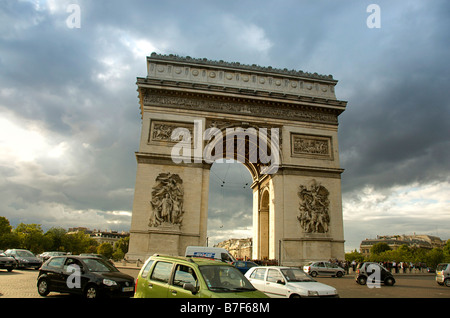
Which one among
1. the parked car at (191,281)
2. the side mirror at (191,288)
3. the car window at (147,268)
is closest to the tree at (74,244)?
the car window at (147,268)

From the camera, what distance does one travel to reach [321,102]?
27.5 metres

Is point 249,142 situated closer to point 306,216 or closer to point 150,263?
point 306,216

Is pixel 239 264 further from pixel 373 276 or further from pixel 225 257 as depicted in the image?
pixel 373 276

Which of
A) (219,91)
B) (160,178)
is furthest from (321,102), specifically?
(160,178)

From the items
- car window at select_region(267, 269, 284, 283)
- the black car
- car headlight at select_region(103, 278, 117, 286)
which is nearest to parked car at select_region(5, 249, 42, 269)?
the black car

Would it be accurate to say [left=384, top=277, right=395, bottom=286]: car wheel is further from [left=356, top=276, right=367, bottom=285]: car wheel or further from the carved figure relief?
the carved figure relief

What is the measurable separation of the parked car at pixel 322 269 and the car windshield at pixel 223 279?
53.8 ft

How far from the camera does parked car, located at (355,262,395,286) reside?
55.7 ft

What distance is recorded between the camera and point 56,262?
33.0 ft

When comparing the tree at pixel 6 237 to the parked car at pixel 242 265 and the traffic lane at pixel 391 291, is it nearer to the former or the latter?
the parked car at pixel 242 265

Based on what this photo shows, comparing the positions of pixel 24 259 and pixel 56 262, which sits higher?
pixel 56 262

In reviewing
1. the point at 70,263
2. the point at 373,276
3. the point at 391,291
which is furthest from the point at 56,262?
the point at 373,276

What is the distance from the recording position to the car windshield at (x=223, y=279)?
568 cm

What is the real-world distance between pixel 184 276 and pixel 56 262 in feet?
20.1
